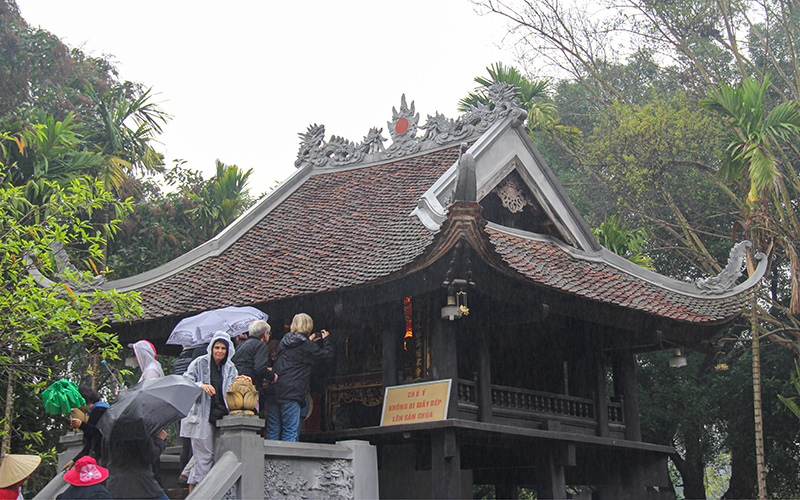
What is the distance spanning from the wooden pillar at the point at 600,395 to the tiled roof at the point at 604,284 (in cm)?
109

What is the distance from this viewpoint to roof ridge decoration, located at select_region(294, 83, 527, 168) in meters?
14.2

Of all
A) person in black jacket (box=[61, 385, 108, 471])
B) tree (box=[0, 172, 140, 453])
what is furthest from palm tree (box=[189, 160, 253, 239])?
person in black jacket (box=[61, 385, 108, 471])

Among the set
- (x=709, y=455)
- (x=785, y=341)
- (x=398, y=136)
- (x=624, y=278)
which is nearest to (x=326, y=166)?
(x=398, y=136)

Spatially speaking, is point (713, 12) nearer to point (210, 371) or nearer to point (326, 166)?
point (326, 166)

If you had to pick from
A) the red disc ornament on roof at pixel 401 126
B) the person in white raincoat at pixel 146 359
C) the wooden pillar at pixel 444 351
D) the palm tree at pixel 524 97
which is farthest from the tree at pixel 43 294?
the palm tree at pixel 524 97

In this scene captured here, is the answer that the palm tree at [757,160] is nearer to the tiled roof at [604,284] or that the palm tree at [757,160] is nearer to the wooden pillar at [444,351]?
the tiled roof at [604,284]

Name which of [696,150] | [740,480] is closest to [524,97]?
[696,150]

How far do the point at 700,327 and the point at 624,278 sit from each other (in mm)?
1400

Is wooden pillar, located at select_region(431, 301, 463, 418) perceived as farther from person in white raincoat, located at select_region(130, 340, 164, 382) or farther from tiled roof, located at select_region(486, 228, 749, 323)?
person in white raincoat, located at select_region(130, 340, 164, 382)

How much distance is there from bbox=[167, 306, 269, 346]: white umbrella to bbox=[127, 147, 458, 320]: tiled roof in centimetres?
132

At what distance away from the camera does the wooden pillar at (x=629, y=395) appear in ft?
43.5

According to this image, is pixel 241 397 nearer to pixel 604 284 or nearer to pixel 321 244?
pixel 321 244

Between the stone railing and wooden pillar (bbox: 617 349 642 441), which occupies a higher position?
wooden pillar (bbox: 617 349 642 441)

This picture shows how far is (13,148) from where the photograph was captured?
17.2 m
